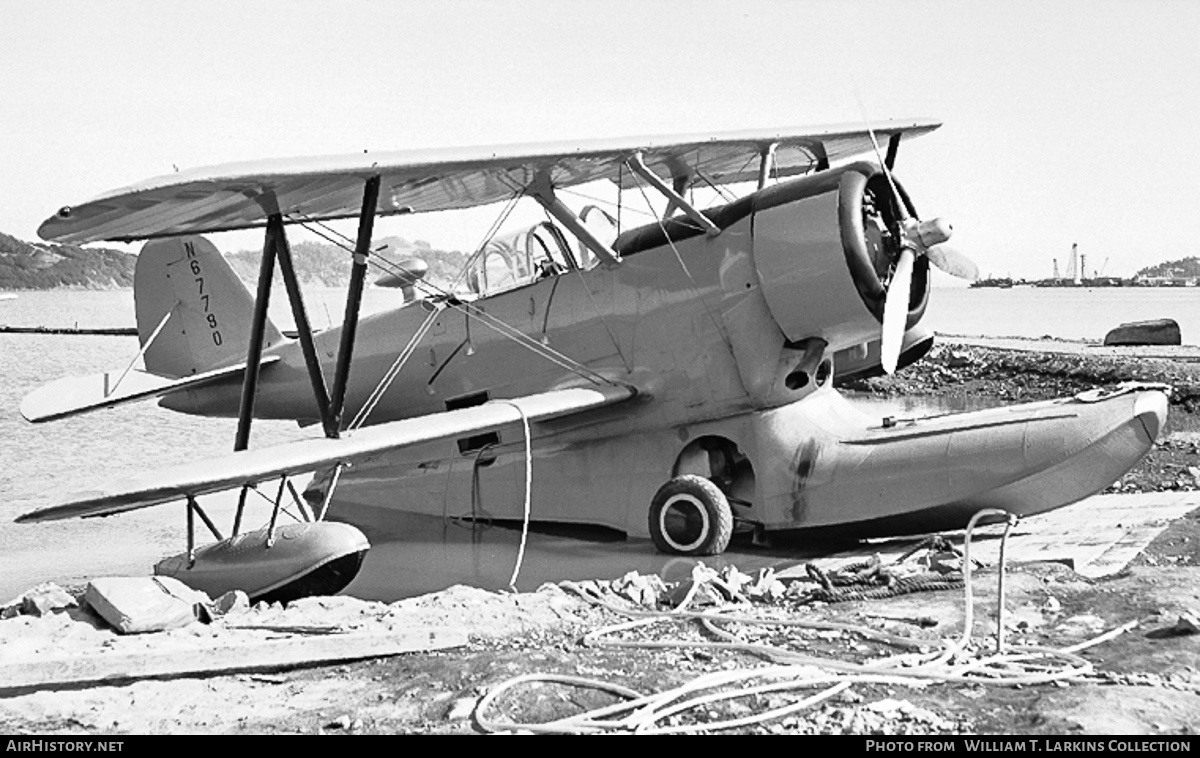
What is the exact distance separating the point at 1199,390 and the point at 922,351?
8735mm

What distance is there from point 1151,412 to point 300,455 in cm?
624

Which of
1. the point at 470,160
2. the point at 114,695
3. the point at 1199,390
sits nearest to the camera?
the point at 114,695

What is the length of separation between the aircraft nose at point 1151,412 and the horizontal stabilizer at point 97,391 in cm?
815

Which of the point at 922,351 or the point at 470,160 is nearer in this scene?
the point at 470,160

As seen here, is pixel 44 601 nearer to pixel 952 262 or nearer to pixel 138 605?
pixel 138 605

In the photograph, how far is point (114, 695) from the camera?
5.24 metres

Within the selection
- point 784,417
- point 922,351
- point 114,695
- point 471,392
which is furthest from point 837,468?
point 114,695

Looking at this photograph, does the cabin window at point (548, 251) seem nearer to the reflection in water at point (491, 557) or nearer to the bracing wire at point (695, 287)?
the bracing wire at point (695, 287)

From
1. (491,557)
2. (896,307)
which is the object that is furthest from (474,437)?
(896,307)

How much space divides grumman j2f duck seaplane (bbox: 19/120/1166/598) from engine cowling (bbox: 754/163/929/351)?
0.02 m

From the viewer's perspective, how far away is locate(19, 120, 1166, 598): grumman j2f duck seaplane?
348 inches

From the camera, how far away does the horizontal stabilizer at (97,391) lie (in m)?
11.4

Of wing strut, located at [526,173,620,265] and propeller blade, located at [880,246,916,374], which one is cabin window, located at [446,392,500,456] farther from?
propeller blade, located at [880,246,916,374]
